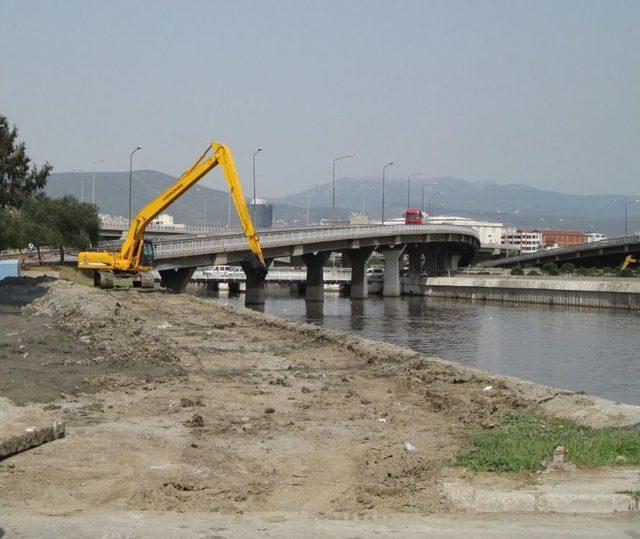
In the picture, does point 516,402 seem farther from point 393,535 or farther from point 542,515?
point 393,535

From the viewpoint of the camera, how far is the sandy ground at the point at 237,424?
35.7 ft

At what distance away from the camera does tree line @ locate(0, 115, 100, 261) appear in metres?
51.6

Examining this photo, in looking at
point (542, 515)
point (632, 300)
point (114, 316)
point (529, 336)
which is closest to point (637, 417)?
A: point (542, 515)

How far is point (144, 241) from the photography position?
6359cm

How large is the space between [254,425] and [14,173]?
134 feet

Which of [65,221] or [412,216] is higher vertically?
[412,216]

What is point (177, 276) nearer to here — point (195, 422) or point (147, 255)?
point (147, 255)

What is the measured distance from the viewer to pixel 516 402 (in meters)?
18.0

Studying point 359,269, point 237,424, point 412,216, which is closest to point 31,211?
point 359,269

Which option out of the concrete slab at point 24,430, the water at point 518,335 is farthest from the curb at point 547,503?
the water at point 518,335

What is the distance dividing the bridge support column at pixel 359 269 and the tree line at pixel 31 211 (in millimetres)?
30348

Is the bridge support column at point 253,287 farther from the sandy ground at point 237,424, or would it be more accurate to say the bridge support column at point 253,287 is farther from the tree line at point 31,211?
the sandy ground at point 237,424

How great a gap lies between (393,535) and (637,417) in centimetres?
742

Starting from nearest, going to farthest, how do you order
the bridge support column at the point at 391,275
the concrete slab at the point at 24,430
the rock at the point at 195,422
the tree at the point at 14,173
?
the concrete slab at the point at 24,430 → the rock at the point at 195,422 → the tree at the point at 14,173 → the bridge support column at the point at 391,275
